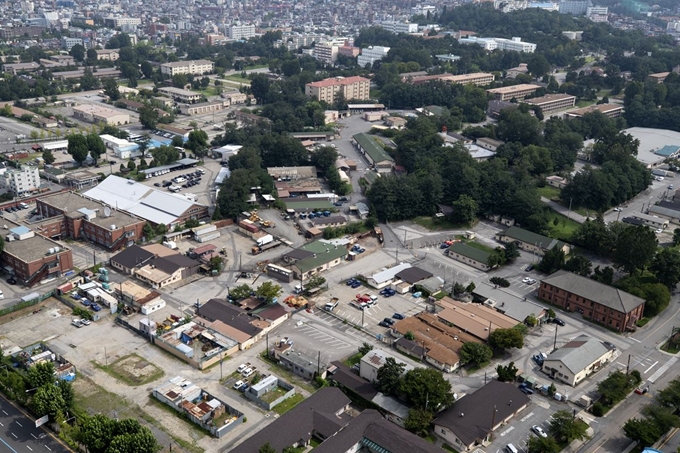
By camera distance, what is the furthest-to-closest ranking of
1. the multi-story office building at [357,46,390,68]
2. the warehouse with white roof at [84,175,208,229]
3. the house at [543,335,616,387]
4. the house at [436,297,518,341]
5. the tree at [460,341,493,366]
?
1. the multi-story office building at [357,46,390,68]
2. the warehouse with white roof at [84,175,208,229]
3. the house at [436,297,518,341]
4. the tree at [460,341,493,366]
5. the house at [543,335,616,387]

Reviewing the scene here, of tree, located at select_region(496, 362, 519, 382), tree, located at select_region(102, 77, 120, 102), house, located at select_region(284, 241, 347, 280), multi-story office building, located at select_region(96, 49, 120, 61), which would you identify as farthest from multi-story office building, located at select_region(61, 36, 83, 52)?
tree, located at select_region(496, 362, 519, 382)

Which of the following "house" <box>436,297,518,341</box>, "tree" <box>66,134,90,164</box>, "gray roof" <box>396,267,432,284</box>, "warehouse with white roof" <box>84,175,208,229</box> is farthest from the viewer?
"tree" <box>66,134,90,164</box>

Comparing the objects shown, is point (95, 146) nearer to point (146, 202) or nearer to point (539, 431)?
point (146, 202)

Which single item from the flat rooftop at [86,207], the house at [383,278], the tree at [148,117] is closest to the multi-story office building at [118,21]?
the tree at [148,117]

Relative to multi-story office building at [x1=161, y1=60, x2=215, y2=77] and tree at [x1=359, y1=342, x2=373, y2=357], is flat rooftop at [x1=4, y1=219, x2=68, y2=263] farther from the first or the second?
multi-story office building at [x1=161, y1=60, x2=215, y2=77]

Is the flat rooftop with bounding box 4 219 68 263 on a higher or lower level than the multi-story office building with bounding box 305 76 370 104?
lower

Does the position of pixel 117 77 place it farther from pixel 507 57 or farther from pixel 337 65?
pixel 507 57
